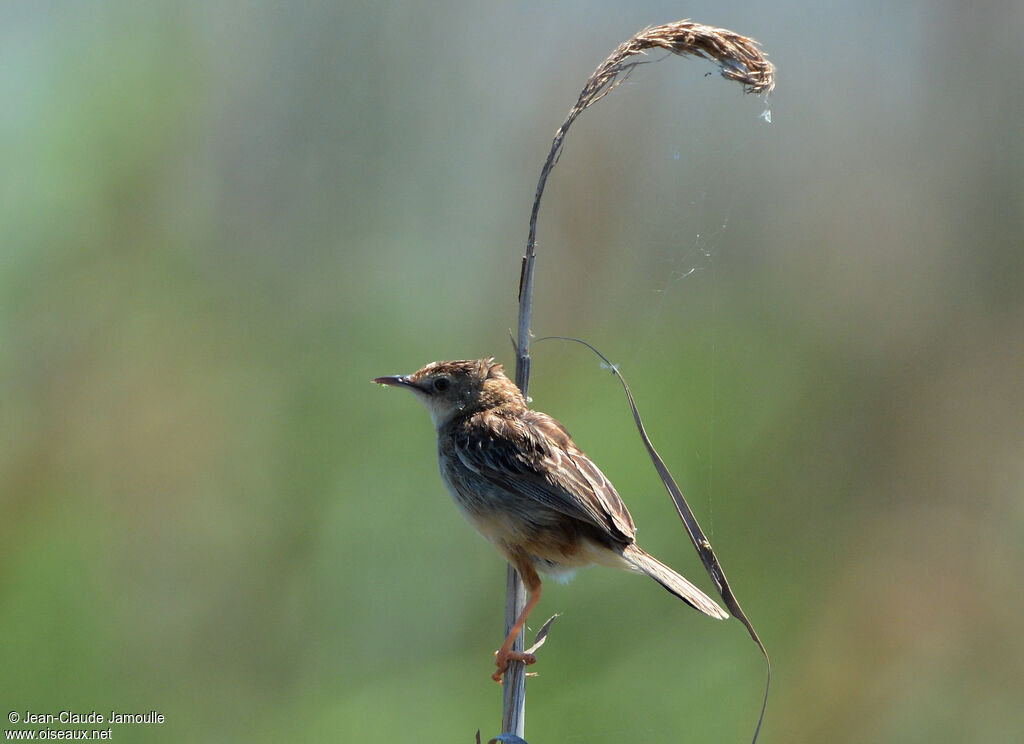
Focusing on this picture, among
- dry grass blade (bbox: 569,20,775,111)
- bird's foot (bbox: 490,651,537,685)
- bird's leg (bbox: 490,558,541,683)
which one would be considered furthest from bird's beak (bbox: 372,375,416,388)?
dry grass blade (bbox: 569,20,775,111)

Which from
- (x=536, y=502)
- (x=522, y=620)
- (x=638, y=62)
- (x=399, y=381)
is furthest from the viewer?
(x=399, y=381)

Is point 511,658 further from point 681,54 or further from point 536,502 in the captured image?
point 681,54

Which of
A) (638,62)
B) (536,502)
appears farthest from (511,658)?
(638,62)

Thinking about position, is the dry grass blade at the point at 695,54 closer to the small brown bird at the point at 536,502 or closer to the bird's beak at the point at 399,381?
the small brown bird at the point at 536,502

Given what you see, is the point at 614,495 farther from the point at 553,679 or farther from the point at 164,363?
the point at 164,363

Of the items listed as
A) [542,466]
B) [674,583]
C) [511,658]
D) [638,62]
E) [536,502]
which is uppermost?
[638,62]

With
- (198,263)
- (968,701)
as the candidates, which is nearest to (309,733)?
(198,263)
